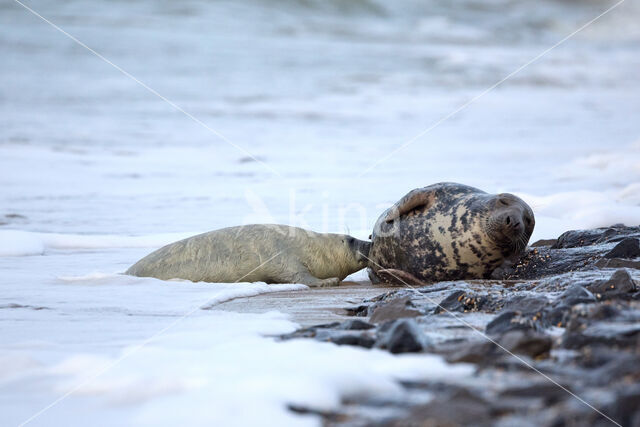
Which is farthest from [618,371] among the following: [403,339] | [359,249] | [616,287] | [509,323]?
[359,249]

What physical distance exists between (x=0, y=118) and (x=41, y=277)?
11.3 metres

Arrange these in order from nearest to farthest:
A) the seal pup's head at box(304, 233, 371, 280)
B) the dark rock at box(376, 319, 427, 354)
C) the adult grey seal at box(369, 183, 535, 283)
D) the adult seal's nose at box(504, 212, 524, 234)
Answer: the dark rock at box(376, 319, 427, 354) → the adult seal's nose at box(504, 212, 524, 234) → the adult grey seal at box(369, 183, 535, 283) → the seal pup's head at box(304, 233, 371, 280)

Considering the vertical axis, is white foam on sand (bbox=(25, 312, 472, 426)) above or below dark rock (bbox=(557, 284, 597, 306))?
below

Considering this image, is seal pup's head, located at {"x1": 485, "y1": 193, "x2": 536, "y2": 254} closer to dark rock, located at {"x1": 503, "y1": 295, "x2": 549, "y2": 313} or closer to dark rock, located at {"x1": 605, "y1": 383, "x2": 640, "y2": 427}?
dark rock, located at {"x1": 503, "y1": 295, "x2": 549, "y2": 313}

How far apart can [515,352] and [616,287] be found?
1164mm

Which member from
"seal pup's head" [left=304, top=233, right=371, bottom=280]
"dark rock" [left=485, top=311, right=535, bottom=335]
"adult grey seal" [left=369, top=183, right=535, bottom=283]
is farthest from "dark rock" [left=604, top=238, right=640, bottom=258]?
"dark rock" [left=485, top=311, right=535, bottom=335]

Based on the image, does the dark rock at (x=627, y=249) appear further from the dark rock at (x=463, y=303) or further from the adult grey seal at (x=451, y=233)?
the dark rock at (x=463, y=303)

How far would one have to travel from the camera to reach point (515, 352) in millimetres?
1709

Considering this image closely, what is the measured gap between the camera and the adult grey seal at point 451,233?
3998 mm

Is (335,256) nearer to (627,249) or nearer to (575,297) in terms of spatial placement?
(627,249)

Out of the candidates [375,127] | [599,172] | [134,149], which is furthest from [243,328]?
[375,127]

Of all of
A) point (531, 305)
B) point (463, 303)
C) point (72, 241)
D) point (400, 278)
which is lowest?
point (72, 241)

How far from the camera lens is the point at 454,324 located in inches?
95.0

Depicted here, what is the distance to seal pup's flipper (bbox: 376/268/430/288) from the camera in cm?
423
